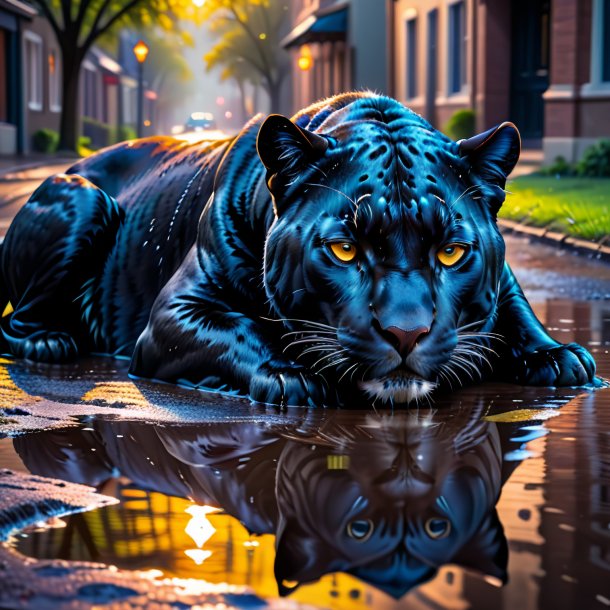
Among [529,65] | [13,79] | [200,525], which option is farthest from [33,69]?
[200,525]

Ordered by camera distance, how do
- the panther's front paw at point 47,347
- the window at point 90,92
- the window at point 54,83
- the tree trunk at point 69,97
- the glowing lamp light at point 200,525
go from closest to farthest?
1. the glowing lamp light at point 200,525
2. the panther's front paw at point 47,347
3. the tree trunk at point 69,97
4. the window at point 54,83
5. the window at point 90,92

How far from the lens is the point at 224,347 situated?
496 cm

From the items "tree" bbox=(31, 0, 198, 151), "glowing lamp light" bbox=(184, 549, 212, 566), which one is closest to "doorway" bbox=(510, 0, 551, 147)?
"tree" bbox=(31, 0, 198, 151)

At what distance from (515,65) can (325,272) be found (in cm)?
2656

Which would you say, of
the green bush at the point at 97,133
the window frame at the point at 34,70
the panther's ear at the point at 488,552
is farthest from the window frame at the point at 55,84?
the panther's ear at the point at 488,552

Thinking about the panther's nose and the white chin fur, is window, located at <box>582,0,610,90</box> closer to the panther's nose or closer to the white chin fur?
the white chin fur

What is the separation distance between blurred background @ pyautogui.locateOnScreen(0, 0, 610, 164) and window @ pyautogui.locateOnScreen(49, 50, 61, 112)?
0.11 metres

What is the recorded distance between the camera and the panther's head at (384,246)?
4305 millimetres

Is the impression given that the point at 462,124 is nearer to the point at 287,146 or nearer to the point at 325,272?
A: the point at 287,146

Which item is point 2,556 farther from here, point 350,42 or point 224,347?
point 350,42

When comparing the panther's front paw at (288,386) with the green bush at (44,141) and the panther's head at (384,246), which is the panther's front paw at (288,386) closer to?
the panther's head at (384,246)

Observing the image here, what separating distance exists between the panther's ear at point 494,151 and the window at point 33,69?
3976 cm

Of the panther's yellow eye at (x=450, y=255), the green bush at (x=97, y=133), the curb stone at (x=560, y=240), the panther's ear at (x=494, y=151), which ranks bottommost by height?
the curb stone at (x=560, y=240)

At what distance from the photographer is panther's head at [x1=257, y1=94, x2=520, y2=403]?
4305 mm
